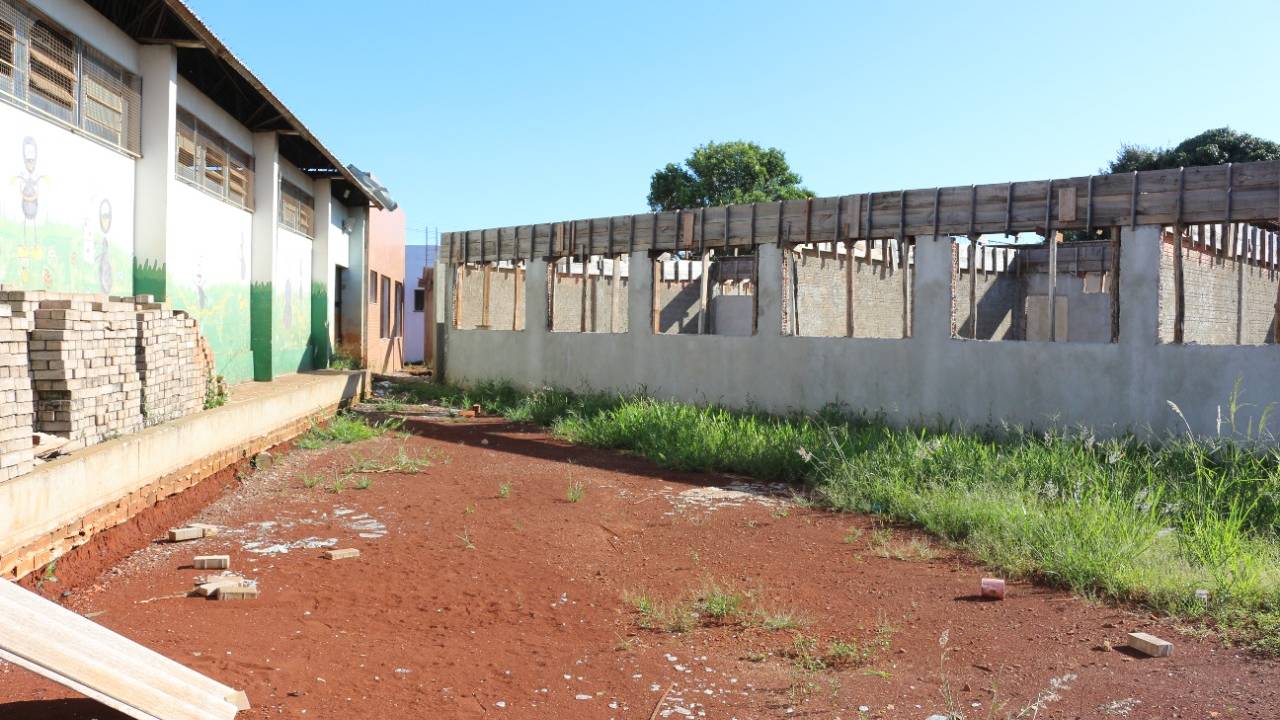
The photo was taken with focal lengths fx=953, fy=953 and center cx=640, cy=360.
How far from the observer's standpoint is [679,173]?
3838cm

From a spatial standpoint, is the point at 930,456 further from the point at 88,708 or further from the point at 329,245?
the point at 329,245

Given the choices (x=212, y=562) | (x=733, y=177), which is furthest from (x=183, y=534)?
(x=733, y=177)

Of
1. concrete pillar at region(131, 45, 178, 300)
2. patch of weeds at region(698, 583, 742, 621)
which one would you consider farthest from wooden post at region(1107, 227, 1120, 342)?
concrete pillar at region(131, 45, 178, 300)

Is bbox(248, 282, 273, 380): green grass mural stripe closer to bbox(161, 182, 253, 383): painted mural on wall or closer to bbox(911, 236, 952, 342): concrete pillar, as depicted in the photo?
bbox(161, 182, 253, 383): painted mural on wall

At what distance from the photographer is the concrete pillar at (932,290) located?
11.7 metres

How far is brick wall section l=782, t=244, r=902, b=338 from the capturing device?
1770cm

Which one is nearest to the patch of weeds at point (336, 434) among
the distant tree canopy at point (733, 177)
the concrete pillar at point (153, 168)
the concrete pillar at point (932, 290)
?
the concrete pillar at point (153, 168)

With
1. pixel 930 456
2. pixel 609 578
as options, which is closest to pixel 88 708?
pixel 609 578

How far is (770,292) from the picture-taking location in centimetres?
1373

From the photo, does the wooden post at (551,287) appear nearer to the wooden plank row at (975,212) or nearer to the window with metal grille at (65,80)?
the wooden plank row at (975,212)

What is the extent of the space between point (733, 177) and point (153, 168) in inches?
1130

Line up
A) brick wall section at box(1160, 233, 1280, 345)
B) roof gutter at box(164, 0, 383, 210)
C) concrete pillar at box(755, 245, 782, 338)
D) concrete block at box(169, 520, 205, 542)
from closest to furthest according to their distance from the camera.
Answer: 1. concrete block at box(169, 520, 205, 542)
2. roof gutter at box(164, 0, 383, 210)
3. concrete pillar at box(755, 245, 782, 338)
4. brick wall section at box(1160, 233, 1280, 345)

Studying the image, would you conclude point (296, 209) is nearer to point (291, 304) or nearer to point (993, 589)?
point (291, 304)

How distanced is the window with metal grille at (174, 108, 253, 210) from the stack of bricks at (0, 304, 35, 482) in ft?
19.4
